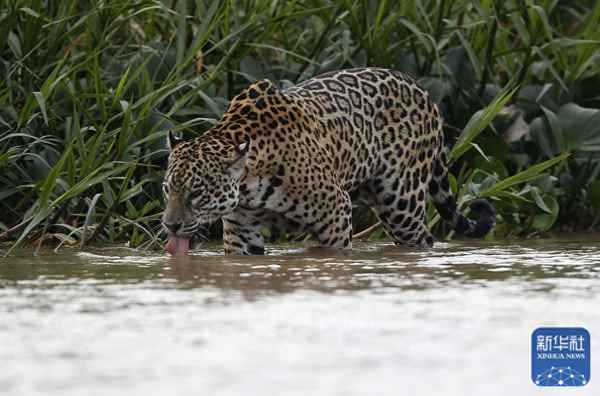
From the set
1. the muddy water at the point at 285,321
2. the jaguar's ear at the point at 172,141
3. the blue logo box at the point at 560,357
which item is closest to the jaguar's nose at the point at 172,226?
the muddy water at the point at 285,321

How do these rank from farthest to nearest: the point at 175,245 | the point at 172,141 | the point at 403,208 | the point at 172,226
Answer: the point at 403,208
the point at 172,141
the point at 175,245
the point at 172,226

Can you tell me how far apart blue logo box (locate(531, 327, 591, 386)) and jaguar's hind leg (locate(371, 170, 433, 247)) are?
3208mm

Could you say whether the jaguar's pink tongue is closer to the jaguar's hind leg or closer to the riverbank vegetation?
the riverbank vegetation

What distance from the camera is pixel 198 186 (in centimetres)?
670

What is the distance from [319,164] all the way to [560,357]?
2987 mm

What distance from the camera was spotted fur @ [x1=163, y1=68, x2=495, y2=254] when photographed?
6.75 meters

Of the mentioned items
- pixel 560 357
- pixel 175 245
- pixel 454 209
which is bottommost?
pixel 560 357

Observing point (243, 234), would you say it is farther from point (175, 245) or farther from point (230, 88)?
point (230, 88)

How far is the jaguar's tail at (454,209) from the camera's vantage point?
26.0 ft

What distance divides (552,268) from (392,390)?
256cm

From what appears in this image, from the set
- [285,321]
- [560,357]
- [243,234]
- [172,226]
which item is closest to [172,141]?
[172,226]

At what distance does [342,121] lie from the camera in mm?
7473

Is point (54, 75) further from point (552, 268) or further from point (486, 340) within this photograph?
point (486, 340)

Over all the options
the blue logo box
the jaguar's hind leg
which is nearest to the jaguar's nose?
the jaguar's hind leg
